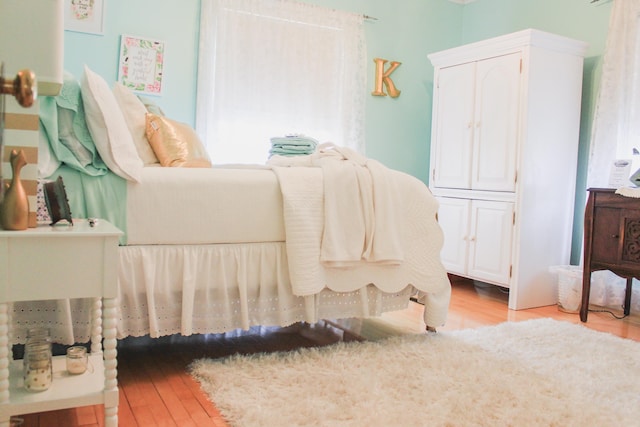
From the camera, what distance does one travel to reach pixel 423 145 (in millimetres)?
4633

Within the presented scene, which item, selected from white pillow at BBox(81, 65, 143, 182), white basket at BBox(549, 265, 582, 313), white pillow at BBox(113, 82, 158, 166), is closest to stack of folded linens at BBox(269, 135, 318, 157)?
white pillow at BBox(113, 82, 158, 166)

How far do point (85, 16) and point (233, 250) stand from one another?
2151 mm

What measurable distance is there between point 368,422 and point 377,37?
347cm

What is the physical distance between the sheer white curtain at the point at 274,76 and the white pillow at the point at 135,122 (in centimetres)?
117

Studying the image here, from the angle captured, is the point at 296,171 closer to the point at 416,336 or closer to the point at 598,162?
the point at 416,336

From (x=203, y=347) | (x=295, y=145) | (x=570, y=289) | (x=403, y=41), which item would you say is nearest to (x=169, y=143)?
(x=203, y=347)

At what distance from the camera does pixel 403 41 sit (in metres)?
4.46

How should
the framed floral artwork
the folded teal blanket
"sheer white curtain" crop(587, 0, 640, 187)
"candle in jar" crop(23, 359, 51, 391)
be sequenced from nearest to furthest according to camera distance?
"candle in jar" crop(23, 359, 51, 391), the folded teal blanket, "sheer white curtain" crop(587, 0, 640, 187), the framed floral artwork

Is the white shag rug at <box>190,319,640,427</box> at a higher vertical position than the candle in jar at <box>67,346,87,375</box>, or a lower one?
lower

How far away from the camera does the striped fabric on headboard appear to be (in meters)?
1.43

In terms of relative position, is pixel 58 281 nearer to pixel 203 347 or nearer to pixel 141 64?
pixel 203 347

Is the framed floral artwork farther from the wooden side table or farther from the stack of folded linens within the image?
the wooden side table

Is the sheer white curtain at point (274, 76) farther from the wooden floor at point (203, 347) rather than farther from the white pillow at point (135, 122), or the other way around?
the wooden floor at point (203, 347)

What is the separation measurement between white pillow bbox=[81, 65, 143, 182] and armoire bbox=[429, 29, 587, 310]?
2404 mm
